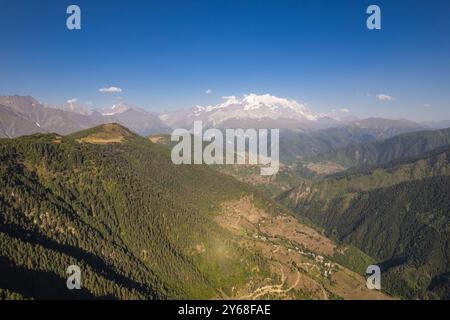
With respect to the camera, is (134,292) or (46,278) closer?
(46,278)
